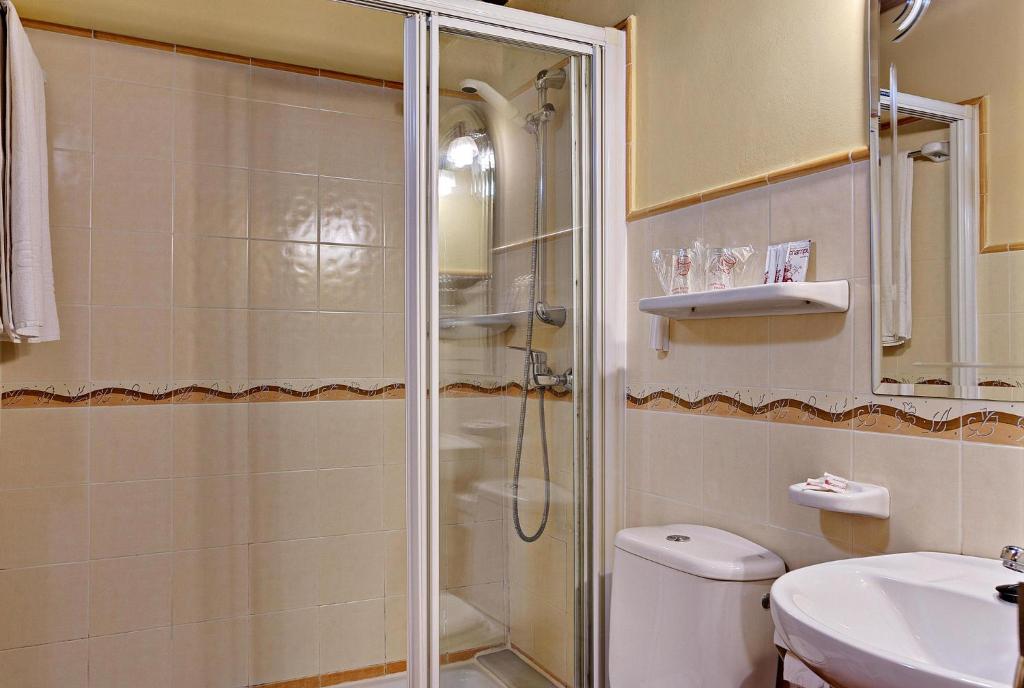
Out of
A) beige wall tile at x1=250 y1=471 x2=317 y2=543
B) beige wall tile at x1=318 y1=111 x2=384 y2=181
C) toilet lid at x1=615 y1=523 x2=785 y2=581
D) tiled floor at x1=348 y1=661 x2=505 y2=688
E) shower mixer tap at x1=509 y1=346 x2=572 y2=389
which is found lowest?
tiled floor at x1=348 y1=661 x2=505 y2=688

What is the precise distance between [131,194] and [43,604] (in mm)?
1308

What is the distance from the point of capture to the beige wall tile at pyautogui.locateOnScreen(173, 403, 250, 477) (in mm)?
2463

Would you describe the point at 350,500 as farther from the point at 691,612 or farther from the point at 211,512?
the point at 691,612

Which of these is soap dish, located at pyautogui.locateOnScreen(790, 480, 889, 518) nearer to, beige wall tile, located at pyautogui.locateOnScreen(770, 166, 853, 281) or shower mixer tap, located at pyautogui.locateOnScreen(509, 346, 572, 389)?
beige wall tile, located at pyautogui.locateOnScreen(770, 166, 853, 281)

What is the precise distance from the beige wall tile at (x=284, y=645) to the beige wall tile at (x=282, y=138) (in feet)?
5.15

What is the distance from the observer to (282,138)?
262 cm

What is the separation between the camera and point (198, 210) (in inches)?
98.3

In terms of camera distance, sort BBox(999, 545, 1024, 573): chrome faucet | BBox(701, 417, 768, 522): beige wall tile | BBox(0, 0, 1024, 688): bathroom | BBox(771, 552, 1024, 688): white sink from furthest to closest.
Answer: BBox(701, 417, 768, 522): beige wall tile < BBox(0, 0, 1024, 688): bathroom < BBox(999, 545, 1024, 573): chrome faucet < BBox(771, 552, 1024, 688): white sink

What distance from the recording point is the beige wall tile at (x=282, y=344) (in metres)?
2.57

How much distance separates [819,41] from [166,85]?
6.61 ft

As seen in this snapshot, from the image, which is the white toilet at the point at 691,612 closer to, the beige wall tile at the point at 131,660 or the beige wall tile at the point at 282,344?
the beige wall tile at the point at 282,344

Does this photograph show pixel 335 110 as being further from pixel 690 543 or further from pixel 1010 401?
pixel 1010 401

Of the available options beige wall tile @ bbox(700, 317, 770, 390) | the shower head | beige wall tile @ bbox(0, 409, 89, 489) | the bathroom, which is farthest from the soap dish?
beige wall tile @ bbox(0, 409, 89, 489)

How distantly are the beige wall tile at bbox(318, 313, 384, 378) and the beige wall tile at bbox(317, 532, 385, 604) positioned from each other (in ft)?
1.98
